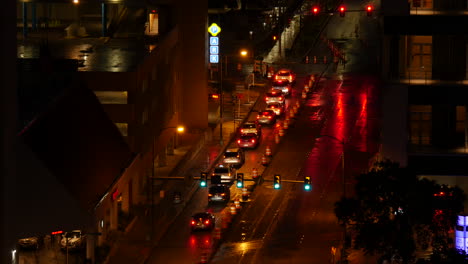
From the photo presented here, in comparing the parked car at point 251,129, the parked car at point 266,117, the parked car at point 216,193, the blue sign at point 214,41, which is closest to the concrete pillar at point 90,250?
the parked car at point 216,193

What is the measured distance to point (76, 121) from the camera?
87500 mm

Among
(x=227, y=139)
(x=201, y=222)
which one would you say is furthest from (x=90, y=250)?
(x=227, y=139)

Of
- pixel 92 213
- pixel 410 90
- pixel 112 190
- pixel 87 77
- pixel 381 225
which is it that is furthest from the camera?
pixel 87 77

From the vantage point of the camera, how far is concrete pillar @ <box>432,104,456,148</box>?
71.4m

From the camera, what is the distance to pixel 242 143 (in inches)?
4269

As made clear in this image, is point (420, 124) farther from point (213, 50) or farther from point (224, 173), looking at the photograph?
point (213, 50)

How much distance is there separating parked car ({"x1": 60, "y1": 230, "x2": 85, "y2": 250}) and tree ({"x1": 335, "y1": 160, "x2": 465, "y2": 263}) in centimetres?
2386

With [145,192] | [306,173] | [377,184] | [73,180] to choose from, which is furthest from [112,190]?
[377,184]

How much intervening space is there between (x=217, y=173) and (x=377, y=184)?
3818 cm

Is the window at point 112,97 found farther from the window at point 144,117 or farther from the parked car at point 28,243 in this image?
the parked car at point 28,243

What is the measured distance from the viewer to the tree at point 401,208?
59625 mm

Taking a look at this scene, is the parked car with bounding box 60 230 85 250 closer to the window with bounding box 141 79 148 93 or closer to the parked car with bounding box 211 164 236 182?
the parked car with bounding box 211 164 236 182

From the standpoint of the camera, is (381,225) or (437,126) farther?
(437,126)

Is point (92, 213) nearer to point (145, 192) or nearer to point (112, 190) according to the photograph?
point (112, 190)
